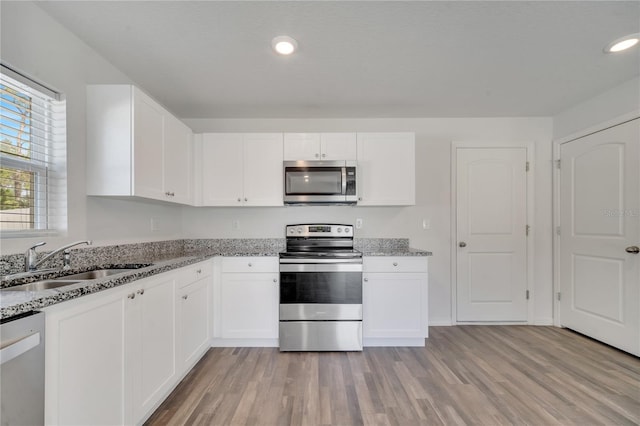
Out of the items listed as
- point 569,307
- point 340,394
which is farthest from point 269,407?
point 569,307

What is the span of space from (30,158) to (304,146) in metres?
1.97

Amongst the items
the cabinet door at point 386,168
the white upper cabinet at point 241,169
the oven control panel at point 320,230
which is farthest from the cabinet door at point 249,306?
the cabinet door at point 386,168

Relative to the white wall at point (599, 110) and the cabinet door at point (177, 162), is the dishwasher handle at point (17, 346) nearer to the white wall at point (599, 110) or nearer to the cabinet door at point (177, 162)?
the cabinet door at point (177, 162)

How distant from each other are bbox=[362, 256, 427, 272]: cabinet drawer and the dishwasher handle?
2114mm

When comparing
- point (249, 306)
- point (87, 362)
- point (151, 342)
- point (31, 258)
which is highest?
point (31, 258)

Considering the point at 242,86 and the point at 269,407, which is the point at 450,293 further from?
the point at 242,86

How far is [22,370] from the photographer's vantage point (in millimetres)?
865

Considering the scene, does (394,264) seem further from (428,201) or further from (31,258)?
(31,258)

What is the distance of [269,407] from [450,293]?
7.44ft

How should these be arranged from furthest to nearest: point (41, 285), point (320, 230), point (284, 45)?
point (320, 230) < point (284, 45) < point (41, 285)

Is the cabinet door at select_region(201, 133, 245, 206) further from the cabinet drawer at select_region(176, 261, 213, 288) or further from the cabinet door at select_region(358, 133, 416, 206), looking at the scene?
the cabinet door at select_region(358, 133, 416, 206)

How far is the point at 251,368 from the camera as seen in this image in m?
2.14

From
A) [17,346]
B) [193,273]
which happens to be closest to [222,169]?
[193,273]

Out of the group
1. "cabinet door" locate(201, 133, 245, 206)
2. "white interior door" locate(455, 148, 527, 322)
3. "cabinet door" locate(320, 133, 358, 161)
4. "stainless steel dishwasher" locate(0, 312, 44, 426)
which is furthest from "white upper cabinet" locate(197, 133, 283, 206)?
"white interior door" locate(455, 148, 527, 322)
